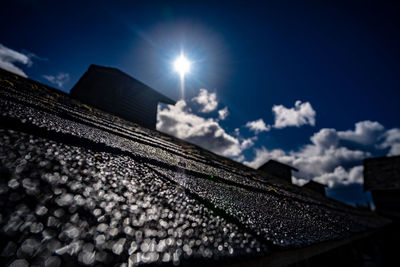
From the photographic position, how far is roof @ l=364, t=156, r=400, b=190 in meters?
15.6

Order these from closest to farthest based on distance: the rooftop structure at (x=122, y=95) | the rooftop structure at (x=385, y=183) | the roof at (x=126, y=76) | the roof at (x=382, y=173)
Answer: the rooftop structure at (x=122, y=95) < the roof at (x=126, y=76) < the rooftop structure at (x=385, y=183) < the roof at (x=382, y=173)

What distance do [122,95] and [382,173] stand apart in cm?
2476

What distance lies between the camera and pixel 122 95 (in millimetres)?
8930

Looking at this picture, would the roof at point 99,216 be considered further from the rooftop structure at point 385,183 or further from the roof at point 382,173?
the roof at point 382,173

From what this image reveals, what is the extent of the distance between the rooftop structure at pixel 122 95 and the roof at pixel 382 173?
20.9 metres

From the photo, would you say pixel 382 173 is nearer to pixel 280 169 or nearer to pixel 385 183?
pixel 385 183

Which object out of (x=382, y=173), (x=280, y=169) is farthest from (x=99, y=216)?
(x=382, y=173)

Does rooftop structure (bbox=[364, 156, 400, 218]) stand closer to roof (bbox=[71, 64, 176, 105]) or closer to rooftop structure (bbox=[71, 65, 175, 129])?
roof (bbox=[71, 64, 176, 105])

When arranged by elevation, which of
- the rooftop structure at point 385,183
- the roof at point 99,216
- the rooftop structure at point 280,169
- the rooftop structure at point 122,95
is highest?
the rooftop structure at point 122,95

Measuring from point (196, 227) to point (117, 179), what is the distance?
33 cm

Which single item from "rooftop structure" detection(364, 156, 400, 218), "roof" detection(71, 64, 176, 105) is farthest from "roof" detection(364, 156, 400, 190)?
Result: "roof" detection(71, 64, 176, 105)

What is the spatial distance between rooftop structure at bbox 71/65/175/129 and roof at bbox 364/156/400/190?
20.9 meters

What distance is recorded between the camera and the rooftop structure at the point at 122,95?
880 cm

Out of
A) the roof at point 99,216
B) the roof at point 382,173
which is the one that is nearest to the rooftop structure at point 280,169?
the roof at point 382,173
